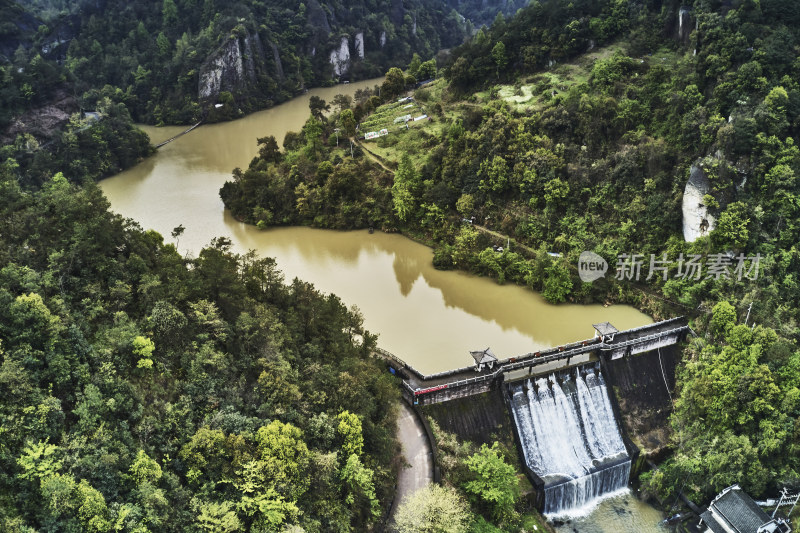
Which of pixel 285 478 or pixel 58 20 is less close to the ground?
pixel 58 20

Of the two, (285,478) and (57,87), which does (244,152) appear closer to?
(57,87)

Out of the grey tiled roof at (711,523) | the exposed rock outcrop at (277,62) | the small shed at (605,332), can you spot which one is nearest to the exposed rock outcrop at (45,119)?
the exposed rock outcrop at (277,62)

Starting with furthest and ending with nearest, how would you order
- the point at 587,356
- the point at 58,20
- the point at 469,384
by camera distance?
the point at 58,20 < the point at 587,356 < the point at 469,384

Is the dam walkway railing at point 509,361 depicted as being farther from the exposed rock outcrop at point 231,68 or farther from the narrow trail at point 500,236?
the exposed rock outcrop at point 231,68

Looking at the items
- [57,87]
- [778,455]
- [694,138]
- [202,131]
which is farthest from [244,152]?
[778,455]

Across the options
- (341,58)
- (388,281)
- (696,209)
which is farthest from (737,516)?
(341,58)

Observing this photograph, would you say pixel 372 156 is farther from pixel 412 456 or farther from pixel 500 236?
pixel 412 456

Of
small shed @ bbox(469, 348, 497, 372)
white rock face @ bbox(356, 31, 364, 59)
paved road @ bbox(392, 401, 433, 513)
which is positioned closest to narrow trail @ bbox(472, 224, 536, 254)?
small shed @ bbox(469, 348, 497, 372)
